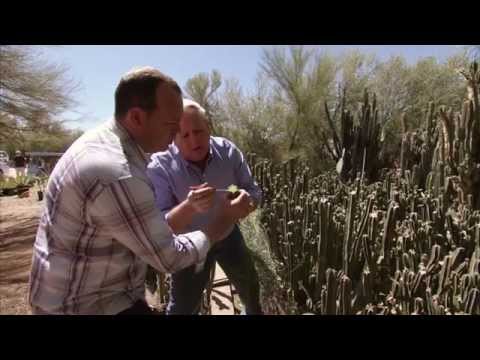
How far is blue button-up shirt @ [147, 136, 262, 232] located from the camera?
2.62 meters

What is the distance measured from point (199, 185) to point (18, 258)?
7417mm

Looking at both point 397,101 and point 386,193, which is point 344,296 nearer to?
point 386,193

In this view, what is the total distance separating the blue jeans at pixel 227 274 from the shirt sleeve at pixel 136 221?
1.14m

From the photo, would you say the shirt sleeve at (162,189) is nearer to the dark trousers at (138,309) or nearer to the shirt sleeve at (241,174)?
Answer: the shirt sleeve at (241,174)

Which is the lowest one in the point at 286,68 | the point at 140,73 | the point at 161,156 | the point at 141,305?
the point at 141,305

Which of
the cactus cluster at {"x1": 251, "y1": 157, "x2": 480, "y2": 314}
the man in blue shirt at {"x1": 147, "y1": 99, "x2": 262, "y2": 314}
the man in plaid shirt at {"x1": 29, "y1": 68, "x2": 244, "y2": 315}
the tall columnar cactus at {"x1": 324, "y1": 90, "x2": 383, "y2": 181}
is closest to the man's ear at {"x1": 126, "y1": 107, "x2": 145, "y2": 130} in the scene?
the man in plaid shirt at {"x1": 29, "y1": 68, "x2": 244, "y2": 315}

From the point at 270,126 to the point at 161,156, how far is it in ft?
39.7

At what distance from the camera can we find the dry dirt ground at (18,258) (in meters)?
4.38

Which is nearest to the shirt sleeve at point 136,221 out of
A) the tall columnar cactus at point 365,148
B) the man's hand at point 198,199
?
the man's hand at point 198,199

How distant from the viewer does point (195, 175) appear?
2.71 m

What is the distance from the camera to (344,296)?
248 centimetres

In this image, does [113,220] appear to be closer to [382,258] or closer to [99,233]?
[99,233]

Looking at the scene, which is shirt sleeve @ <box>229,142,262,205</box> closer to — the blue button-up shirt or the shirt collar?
the blue button-up shirt
